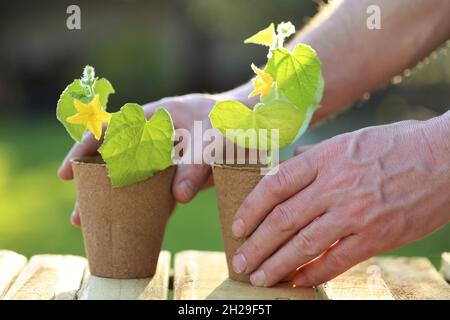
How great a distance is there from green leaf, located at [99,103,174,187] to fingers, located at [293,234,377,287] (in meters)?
0.34

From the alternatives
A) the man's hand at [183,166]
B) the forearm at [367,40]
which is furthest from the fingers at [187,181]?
the forearm at [367,40]

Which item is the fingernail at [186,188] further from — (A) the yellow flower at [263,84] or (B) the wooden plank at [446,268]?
(B) the wooden plank at [446,268]

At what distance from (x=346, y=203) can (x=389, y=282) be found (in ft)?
0.84

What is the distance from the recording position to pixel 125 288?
1.36 m

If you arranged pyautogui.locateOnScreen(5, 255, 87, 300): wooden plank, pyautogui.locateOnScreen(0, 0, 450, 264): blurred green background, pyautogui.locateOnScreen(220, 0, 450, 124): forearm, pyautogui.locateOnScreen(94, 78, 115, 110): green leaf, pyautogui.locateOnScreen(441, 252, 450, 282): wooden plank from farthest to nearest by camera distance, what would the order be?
pyautogui.locateOnScreen(0, 0, 450, 264): blurred green background < pyautogui.locateOnScreen(220, 0, 450, 124): forearm < pyautogui.locateOnScreen(441, 252, 450, 282): wooden plank < pyautogui.locateOnScreen(94, 78, 115, 110): green leaf < pyautogui.locateOnScreen(5, 255, 87, 300): wooden plank

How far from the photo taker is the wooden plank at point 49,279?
1292mm

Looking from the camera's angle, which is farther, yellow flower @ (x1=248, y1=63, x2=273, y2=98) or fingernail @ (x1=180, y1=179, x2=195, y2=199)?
fingernail @ (x1=180, y1=179, x2=195, y2=199)

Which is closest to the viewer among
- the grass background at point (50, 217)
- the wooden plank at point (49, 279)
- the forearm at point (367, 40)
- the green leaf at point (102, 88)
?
the wooden plank at point (49, 279)

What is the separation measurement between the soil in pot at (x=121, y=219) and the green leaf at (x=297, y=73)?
29 centimetres

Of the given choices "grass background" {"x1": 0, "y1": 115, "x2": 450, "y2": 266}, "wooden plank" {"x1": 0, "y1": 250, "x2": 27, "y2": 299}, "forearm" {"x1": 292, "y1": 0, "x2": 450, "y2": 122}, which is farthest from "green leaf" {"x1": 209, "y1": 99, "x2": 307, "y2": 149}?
"grass background" {"x1": 0, "y1": 115, "x2": 450, "y2": 266}

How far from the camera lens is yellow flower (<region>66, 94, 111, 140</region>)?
4.30 feet

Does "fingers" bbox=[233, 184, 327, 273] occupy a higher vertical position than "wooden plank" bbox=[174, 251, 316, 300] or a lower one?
higher

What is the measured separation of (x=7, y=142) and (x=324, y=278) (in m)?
5.87

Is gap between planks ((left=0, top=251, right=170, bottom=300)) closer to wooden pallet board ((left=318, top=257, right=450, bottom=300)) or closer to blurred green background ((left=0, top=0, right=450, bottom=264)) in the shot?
wooden pallet board ((left=318, top=257, right=450, bottom=300))
